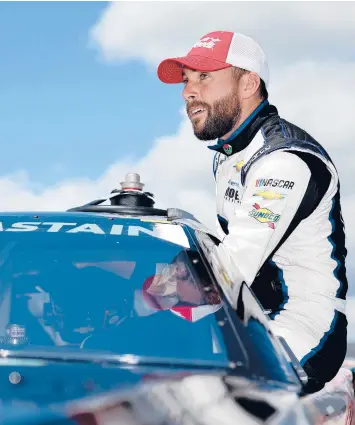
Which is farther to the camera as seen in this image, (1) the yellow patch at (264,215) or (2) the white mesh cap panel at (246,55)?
(2) the white mesh cap panel at (246,55)

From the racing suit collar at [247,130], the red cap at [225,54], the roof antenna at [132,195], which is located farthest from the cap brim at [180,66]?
the roof antenna at [132,195]

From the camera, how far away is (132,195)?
310 cm

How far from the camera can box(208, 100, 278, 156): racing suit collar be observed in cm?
330

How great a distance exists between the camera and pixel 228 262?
225 cm

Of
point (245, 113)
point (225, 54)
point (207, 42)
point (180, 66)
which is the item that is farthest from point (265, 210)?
point (180, 66)

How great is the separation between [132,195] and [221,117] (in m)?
0.68

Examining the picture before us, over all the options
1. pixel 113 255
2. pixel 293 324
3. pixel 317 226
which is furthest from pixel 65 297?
pixel 317 226

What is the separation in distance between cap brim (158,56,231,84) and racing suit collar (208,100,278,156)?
11.0 inches

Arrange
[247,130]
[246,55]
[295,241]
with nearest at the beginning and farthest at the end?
[295,241], [247,130], [246,55]

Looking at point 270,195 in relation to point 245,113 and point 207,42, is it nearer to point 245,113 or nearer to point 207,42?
point 245,113

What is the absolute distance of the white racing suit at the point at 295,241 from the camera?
104 inches

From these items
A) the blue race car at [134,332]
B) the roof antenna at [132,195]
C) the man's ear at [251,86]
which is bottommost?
the blue race car at [134,332]

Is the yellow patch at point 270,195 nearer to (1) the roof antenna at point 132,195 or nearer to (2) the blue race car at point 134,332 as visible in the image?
(2) the blue race car at point 134,332

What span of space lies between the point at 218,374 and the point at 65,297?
1292mm
